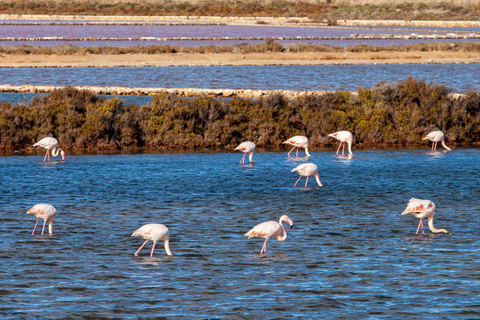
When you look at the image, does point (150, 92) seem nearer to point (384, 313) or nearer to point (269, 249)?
point (269, 249)

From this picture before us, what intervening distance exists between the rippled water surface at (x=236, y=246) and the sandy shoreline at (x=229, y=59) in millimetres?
43906

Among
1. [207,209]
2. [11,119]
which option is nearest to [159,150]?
[11,119]

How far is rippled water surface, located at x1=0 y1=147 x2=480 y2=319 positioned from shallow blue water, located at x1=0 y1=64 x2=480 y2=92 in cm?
2522

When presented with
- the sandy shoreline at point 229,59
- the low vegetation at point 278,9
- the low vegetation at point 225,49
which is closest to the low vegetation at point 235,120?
the sandy shoreline at point 229,59

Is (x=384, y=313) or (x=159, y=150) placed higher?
(x=384, y=313)

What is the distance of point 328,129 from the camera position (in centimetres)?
3172

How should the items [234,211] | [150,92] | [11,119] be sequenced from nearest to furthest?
[234,211], [11,119], [150,92]

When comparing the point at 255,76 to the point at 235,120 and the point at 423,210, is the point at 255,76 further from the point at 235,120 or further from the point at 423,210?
the point at 423,210

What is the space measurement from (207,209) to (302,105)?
52.9ft

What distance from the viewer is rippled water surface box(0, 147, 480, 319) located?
37.8 ft

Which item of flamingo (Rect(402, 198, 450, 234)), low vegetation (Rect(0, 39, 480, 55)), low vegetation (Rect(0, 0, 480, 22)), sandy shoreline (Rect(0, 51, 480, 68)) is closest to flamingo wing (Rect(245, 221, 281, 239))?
flamingo (Rect(402, 198, 450, 234))

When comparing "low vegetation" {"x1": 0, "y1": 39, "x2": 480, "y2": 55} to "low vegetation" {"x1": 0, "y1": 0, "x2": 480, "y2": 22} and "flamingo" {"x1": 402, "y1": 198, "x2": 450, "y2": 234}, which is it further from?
"low vegetation" {"x1": 0, "y1": 0, "x2": 480, "y2": 22}

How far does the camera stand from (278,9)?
18300cm

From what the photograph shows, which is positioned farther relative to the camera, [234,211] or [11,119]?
[11,119]
